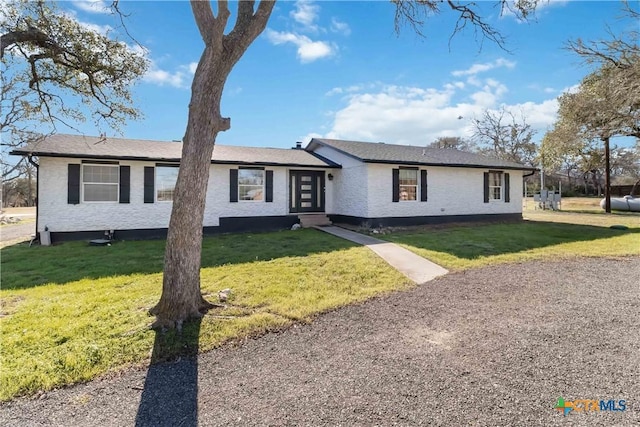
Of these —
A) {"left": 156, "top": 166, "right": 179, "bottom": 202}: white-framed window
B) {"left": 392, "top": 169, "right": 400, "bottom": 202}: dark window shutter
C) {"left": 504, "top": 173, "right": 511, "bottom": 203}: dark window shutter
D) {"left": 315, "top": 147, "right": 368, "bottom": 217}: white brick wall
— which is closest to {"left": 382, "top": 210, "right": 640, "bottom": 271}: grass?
{"left": 392, "top": 169, "right": 400, "bottom": 202}: dark window shutter

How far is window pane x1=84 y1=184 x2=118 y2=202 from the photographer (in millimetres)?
11367

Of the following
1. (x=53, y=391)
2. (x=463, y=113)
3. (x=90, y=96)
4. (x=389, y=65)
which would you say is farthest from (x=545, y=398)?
(x=463, y=113)

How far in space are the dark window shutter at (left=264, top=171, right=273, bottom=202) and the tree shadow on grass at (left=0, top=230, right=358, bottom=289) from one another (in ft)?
7.49

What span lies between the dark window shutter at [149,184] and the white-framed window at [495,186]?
15.7 metres

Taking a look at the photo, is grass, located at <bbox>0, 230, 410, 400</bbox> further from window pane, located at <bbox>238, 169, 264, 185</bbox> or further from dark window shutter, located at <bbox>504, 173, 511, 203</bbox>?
dark window shutter, located at <bbox>504, 173, 511, 203</bbox>

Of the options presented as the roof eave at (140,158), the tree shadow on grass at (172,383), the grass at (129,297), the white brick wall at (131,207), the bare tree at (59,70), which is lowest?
the tree shadow on grass at (172,383)

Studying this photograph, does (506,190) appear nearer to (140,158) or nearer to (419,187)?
(419,187)

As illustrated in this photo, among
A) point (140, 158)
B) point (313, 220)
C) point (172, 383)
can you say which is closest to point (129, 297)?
point (172, 383)

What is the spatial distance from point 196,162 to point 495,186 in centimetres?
1659

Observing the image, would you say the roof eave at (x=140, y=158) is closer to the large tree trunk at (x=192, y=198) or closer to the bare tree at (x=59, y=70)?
the bare tree at (x=59, y=70)

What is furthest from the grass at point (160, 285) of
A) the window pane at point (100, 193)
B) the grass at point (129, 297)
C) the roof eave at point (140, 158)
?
the roof eave at point (140, 158)

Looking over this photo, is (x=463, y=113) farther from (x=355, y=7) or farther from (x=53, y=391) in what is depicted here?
(x=53, y=391)

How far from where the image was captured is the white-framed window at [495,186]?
17.0m

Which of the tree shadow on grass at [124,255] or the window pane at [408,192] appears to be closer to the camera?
the tree shadow on grass at [124,255]
